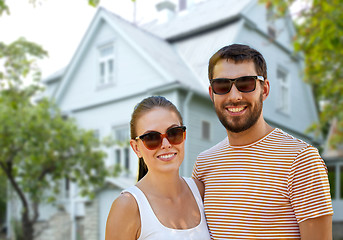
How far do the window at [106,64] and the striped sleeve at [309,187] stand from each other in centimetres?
1496

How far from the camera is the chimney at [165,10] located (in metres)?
A: 20.9

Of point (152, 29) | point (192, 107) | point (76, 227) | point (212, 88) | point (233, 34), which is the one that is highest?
point (152, 29)

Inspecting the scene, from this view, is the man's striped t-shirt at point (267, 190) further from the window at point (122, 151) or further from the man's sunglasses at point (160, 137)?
the window at point (122, 151)

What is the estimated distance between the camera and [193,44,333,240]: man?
2.07m

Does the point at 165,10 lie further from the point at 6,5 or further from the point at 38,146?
the point at 6,5

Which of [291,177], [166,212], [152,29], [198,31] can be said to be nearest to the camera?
[291,177]

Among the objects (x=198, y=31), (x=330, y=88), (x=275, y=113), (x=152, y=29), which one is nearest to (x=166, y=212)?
(x=330, y=88)

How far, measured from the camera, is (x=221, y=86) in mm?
2408

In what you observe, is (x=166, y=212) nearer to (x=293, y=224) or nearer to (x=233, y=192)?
(x=233, y=192)

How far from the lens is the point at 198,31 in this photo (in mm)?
16688

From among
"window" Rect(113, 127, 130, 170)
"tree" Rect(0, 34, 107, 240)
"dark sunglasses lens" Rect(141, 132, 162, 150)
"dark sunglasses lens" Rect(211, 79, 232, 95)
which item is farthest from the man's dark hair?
"window" Rect(113, 127, 130, 170)

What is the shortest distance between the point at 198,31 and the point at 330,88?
5.58 meters

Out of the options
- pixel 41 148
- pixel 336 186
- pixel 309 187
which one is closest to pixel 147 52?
pixel 41 148

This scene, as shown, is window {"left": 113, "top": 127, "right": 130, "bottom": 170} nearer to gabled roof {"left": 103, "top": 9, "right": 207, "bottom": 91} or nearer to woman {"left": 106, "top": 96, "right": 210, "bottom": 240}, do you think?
gabled roof {"left": 103, "top": 9, "right": 207, "bottom": 91}
